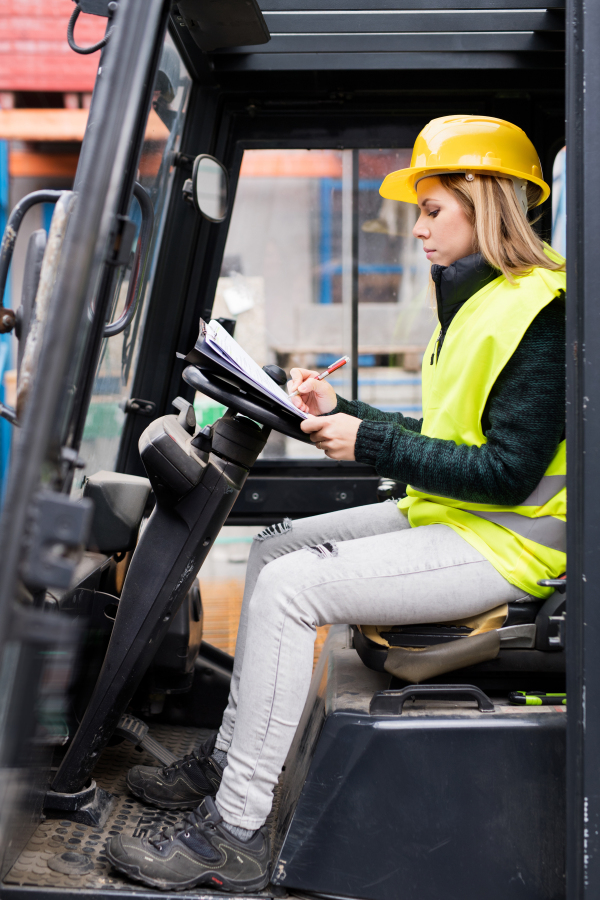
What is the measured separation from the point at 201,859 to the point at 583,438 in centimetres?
97

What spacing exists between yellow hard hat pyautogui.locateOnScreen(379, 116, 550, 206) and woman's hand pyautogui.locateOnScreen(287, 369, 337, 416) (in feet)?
1.61

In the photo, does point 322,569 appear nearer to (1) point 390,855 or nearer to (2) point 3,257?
(1) point 390,855

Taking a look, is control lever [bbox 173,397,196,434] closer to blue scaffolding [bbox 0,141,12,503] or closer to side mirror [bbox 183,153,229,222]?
side mirror [bbox 183,153,229,222]

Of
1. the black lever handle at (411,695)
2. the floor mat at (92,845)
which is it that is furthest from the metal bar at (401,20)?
the floor mat at (92,845)

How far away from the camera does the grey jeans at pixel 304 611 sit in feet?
4.48

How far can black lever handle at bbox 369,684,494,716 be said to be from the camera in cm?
137

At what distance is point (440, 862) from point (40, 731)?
0.74m

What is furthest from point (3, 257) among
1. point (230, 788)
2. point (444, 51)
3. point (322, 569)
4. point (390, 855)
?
point (444, 51)

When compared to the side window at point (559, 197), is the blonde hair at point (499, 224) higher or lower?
lower

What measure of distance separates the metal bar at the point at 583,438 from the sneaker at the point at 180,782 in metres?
0.78

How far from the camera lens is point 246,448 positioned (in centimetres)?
159

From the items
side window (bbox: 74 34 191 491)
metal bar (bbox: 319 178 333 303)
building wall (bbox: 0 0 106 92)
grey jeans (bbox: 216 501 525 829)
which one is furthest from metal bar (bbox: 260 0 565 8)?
building wall (bbox: 0 0 106 92)

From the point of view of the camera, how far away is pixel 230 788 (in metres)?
1.37

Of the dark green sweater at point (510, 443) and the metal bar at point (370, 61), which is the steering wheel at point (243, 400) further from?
the metal bar at point (370, 61)
